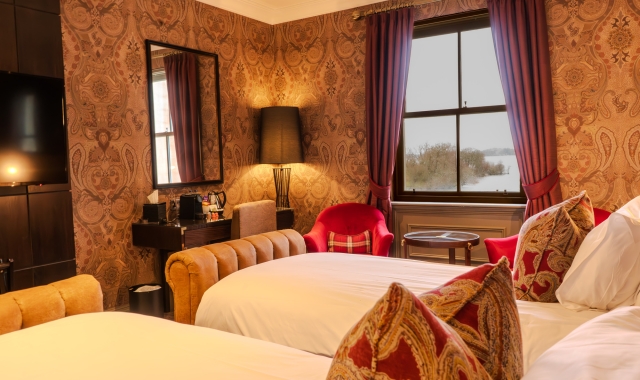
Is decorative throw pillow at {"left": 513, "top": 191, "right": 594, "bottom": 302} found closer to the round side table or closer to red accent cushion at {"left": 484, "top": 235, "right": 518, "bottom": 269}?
red accent cushion at {"left": 484, "top": 235, "right": 518, "bottom": 269}

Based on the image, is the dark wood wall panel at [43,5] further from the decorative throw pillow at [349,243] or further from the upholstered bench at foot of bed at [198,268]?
the decorative throw pillow at [349,243]

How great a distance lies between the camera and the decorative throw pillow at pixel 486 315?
3.37 feet

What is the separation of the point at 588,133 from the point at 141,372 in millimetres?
3883

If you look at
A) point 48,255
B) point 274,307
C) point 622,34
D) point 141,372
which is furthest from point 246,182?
point 141,372

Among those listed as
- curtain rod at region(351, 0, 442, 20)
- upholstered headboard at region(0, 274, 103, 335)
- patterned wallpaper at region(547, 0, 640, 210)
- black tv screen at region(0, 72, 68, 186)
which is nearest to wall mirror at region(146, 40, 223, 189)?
black tv screen at region(0, 72, 68, 186)

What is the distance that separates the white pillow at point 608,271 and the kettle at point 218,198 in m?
3.32

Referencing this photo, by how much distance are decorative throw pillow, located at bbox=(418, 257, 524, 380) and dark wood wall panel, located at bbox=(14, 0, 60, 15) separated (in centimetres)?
350

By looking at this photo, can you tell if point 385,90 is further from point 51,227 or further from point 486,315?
point 486,315

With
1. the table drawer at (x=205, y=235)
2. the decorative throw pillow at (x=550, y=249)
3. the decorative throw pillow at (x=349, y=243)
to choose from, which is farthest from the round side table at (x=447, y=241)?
the table drawer at (x=205, y=235)

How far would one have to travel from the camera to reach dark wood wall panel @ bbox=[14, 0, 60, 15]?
3.38 meters

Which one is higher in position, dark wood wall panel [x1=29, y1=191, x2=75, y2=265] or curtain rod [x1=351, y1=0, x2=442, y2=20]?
curtain rod [x1=351, y1=0, x2=442, y2=20]

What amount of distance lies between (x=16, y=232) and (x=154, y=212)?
1.05m

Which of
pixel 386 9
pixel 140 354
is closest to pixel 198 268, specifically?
pixel 140 354

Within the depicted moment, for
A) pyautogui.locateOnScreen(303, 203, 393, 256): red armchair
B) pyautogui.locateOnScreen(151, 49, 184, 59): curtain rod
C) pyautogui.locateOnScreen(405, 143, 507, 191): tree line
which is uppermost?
→ pyautogui.locateOnScreen(151, 49, 184, 59): curtain rod
